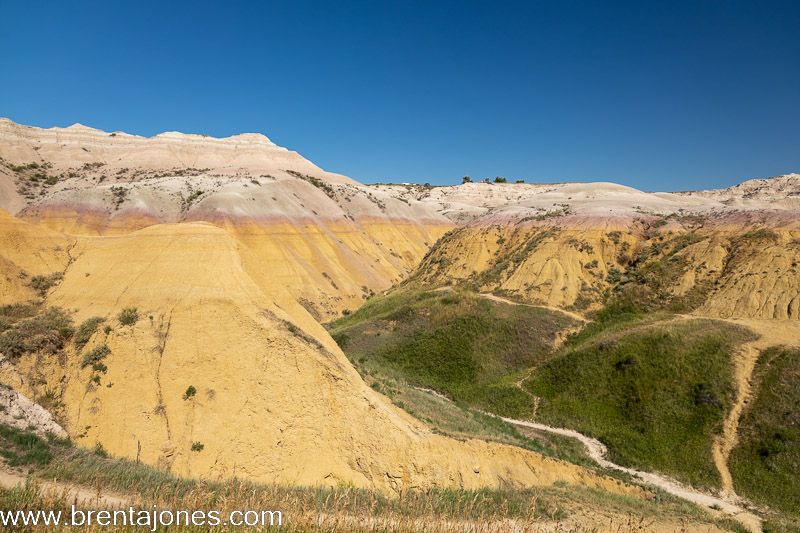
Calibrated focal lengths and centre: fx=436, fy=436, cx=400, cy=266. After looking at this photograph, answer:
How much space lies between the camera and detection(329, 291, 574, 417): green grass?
32.4 meters

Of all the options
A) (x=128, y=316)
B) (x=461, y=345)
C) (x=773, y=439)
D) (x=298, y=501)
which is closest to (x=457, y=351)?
(x=461, y=345)

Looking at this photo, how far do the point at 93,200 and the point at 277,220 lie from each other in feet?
81.2

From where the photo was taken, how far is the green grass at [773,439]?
65.8 feet

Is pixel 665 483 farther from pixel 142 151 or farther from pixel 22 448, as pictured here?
pixel 142 151

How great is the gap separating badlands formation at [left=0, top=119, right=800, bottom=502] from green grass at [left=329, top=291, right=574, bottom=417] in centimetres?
634

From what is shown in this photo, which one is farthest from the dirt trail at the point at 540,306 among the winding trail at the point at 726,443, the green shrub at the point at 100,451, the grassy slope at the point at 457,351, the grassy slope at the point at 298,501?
the green shrub at the point at 100,451

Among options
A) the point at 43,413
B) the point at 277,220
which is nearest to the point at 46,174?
the point at 277,220

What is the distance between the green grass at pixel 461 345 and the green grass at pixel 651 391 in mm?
2510

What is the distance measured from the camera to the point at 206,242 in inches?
800

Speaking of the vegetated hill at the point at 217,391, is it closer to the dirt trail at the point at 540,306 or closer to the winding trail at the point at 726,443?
the winding trail at the point at 726,443

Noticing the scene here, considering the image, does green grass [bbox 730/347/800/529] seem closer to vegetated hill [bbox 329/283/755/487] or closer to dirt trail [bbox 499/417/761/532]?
vegetated hill [bbox 329/283/755/487]

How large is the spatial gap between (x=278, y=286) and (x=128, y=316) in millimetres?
6572

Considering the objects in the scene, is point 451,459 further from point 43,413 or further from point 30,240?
point 30,240

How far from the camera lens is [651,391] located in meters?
27.7
